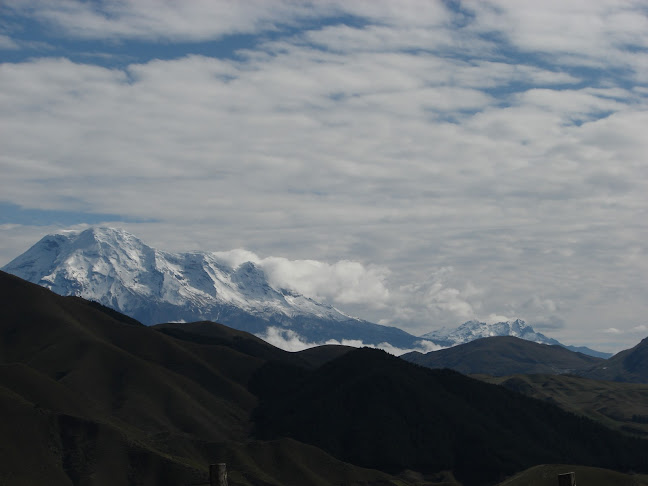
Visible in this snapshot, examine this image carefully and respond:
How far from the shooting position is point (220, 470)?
70.5 feet

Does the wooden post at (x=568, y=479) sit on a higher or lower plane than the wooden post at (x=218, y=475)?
lower

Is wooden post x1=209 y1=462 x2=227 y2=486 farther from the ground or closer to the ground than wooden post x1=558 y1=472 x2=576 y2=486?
farther from the ground

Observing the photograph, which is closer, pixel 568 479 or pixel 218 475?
pixel 568 479

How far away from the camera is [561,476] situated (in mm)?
21922

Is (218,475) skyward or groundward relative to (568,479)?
skyward

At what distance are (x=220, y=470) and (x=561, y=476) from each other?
29.7 ft
